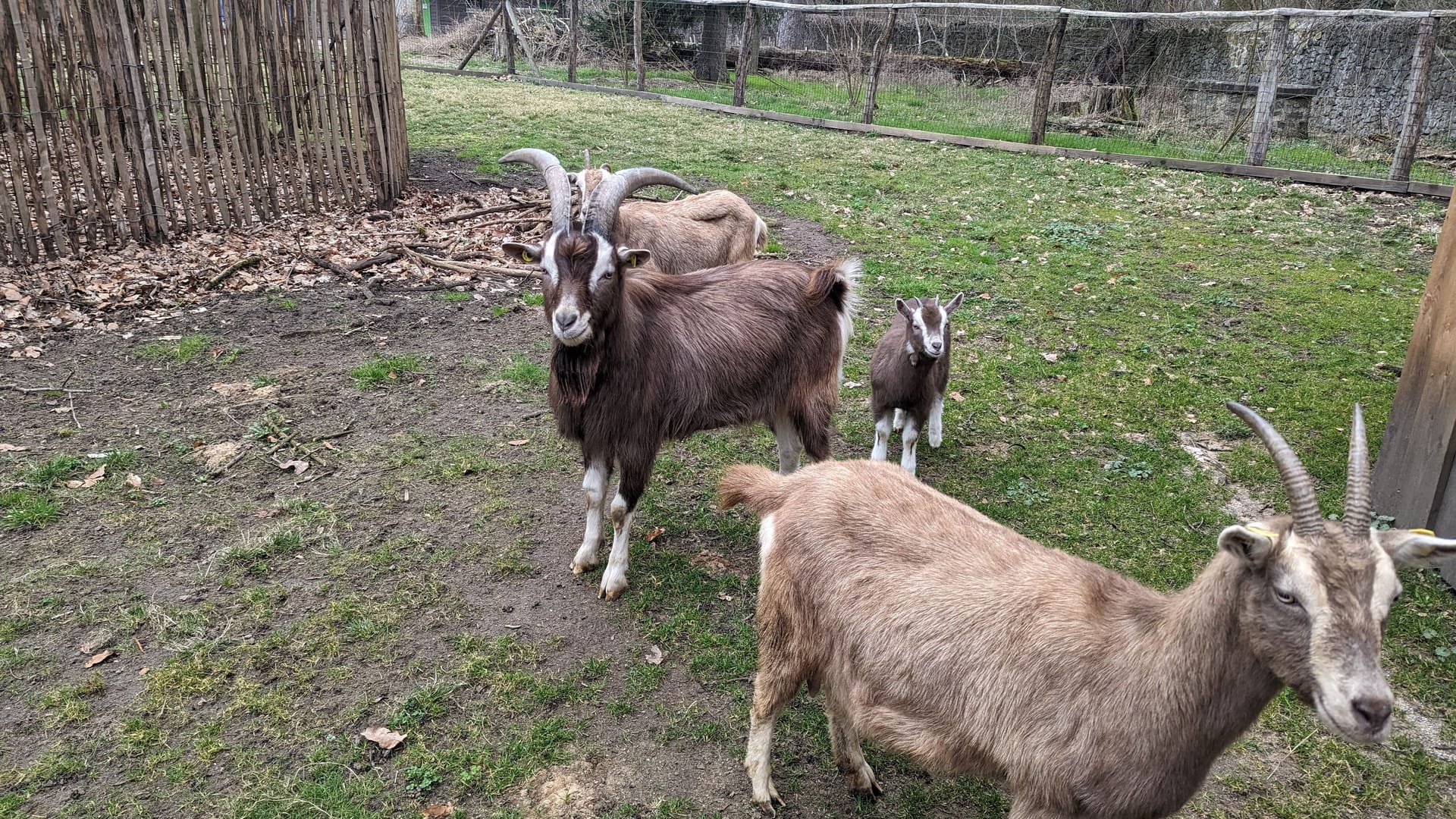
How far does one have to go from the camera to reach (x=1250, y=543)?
2.23 m

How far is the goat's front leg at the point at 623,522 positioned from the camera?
449cm

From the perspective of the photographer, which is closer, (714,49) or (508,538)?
(508,538)

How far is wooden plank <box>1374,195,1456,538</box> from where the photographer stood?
15.2 feet

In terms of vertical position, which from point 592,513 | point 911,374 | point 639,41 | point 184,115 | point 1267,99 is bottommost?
point 592,513

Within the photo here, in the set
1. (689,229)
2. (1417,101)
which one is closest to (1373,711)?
(689,229)

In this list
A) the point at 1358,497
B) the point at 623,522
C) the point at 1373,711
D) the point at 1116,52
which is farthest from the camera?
the point at 1116,52

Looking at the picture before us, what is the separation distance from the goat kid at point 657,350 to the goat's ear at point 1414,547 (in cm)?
298

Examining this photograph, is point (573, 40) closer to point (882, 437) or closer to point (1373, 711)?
point (882, 437)

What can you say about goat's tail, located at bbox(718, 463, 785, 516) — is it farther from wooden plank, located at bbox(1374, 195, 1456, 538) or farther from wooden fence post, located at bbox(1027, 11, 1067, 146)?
wooden fence post, located at bbox(1027, 11, 1067, 146)

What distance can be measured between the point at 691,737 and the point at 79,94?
7.76 meters

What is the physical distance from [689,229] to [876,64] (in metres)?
11.4

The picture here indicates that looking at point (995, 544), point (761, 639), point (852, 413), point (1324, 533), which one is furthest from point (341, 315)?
point (1324, 533)

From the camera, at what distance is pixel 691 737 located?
11.9 ft

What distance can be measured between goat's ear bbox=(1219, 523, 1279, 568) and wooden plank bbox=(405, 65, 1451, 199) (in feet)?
43.4
